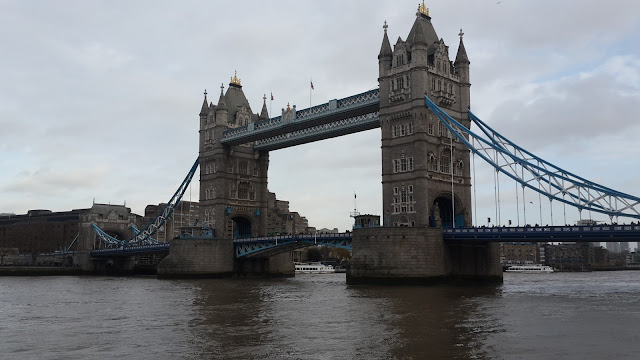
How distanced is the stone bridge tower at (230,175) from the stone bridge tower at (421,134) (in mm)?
28547

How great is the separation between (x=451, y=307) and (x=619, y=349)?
574 inches

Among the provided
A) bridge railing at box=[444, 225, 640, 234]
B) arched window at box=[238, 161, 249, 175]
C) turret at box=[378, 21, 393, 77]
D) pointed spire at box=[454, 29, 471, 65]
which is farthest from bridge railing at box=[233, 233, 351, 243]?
pointed spire at box=[454, 29, 471, 65]

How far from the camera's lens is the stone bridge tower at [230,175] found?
9081 centimetres

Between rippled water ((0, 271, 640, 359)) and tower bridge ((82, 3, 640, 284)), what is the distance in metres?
13.8

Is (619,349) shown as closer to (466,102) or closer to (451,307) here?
(451,307)

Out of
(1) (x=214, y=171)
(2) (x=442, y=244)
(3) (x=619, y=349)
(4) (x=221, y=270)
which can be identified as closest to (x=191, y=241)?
(4) (x=221, y=270)

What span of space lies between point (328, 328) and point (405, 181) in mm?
38763

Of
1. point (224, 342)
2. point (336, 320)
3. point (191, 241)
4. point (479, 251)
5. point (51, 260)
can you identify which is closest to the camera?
point (224, 342)

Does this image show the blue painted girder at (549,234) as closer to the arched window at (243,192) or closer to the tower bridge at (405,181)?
the tower bridge at (405,181)

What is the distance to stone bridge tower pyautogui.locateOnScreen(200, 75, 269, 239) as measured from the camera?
90.8 meters

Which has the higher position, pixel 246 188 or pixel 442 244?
Result: pixel 246 188

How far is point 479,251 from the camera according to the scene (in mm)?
64688

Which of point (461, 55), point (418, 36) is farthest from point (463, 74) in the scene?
point (418, 36)

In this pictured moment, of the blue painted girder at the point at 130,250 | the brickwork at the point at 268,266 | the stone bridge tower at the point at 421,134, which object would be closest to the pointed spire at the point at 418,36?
the stone bridge tower at the point at 421,134
